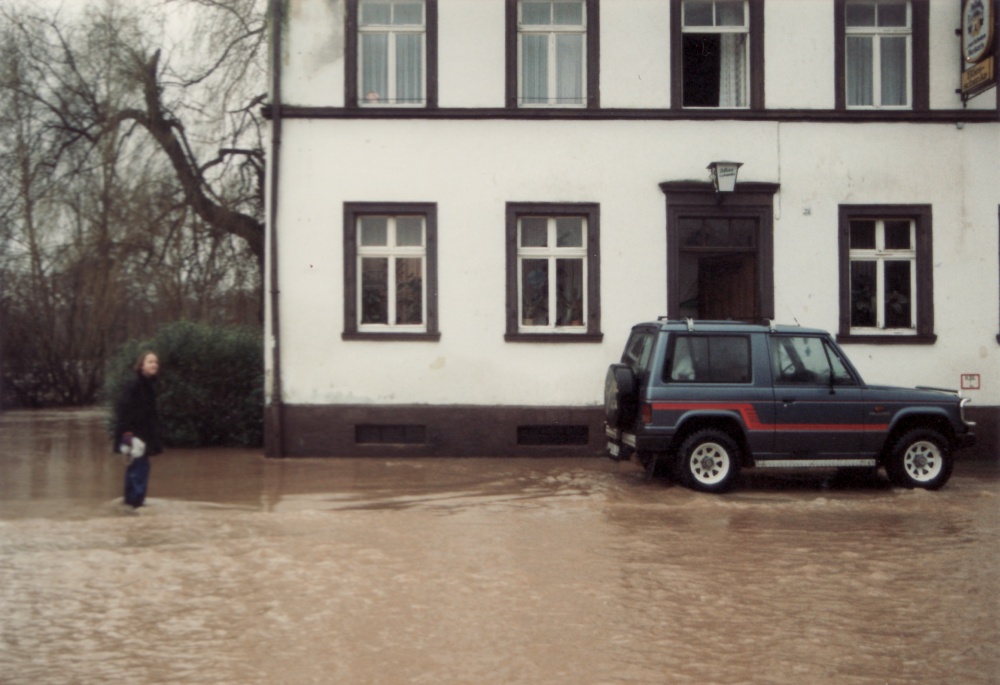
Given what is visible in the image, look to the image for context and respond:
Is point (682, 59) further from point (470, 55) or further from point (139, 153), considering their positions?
point (139, 153)

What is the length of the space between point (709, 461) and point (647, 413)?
3.02 ft

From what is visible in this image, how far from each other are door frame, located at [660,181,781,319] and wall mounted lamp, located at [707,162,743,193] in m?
0.29

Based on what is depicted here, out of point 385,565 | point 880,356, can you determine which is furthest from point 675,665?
point 880,356

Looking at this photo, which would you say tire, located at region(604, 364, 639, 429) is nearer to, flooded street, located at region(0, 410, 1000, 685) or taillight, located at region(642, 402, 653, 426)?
taillight, located at region(642, 402, 653, 426)

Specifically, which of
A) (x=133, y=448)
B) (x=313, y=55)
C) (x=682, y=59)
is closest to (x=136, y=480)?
(x=133, y=448)

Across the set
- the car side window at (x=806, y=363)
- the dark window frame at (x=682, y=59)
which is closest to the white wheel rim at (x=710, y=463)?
the car side window at (x=806, y=363)

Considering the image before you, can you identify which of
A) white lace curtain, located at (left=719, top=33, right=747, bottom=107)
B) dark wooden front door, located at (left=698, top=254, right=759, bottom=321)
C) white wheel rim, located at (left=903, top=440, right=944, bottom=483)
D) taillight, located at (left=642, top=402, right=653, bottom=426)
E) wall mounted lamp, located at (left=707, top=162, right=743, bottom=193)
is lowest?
white wheel rim, located at (left=903, top=440, right=944, bottom=483)

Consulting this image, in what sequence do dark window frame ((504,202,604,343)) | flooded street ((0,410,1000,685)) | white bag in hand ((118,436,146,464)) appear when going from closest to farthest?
flooded street ((0,410,1000,685)), white bag in hand ((118,436,146,464)), dark window frame ((504,202,604,343))

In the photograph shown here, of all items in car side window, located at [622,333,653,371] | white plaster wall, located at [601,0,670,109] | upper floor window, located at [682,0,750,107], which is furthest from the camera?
upper floor window, located at [682,0,750,107]

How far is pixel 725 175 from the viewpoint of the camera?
56.2ft

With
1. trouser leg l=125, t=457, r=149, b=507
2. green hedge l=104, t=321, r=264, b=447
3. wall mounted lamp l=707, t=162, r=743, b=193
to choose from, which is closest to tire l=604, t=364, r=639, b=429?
wall mounted lamp l=707, t=162, r=743, b=193

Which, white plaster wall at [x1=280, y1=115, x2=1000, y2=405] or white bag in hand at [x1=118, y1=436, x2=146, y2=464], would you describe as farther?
white plaster wall at [x1=280, y1=115, x2=1000, y2=405]

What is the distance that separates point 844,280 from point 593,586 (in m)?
10.2

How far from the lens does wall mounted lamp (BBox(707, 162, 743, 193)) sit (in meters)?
17.1
